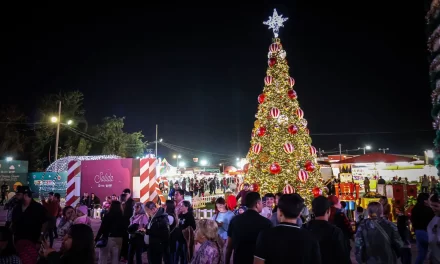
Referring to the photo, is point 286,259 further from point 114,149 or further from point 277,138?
point 114,149

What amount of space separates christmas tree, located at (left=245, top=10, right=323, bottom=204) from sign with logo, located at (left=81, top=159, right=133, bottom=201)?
5746 mm

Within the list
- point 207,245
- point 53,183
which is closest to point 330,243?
point 207,245

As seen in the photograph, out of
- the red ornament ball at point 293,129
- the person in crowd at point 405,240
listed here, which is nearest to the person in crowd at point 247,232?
the person in crowd at point 405,240

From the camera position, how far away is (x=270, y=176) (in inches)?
595

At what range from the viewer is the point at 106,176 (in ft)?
41.2

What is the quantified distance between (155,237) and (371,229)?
12.5 feet

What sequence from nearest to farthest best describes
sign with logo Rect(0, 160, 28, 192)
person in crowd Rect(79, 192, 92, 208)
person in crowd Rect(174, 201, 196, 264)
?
person in crowd Rect(174, 201, 196, 264)
person in crowd Rect(79, 192, 92, 208)
sign with logo Rect(0, 160, 28, 192)

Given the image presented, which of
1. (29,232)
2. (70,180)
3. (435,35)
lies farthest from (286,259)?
(70,180)

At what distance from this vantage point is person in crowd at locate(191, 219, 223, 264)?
13.7ft

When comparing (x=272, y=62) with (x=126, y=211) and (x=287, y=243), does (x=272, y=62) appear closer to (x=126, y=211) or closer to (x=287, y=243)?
(x=126, y=211)

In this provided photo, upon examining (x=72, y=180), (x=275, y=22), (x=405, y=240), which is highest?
(x=275, y=22)

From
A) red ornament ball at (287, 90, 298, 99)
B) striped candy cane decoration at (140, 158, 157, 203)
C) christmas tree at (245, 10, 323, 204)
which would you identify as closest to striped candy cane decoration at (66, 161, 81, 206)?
striped candy cane decoration at (140, 158, 157, 203)

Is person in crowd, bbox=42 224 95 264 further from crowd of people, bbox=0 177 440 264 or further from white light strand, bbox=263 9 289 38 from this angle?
white light strand, bbox=263 9 289 38

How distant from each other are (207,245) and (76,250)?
1.63m
